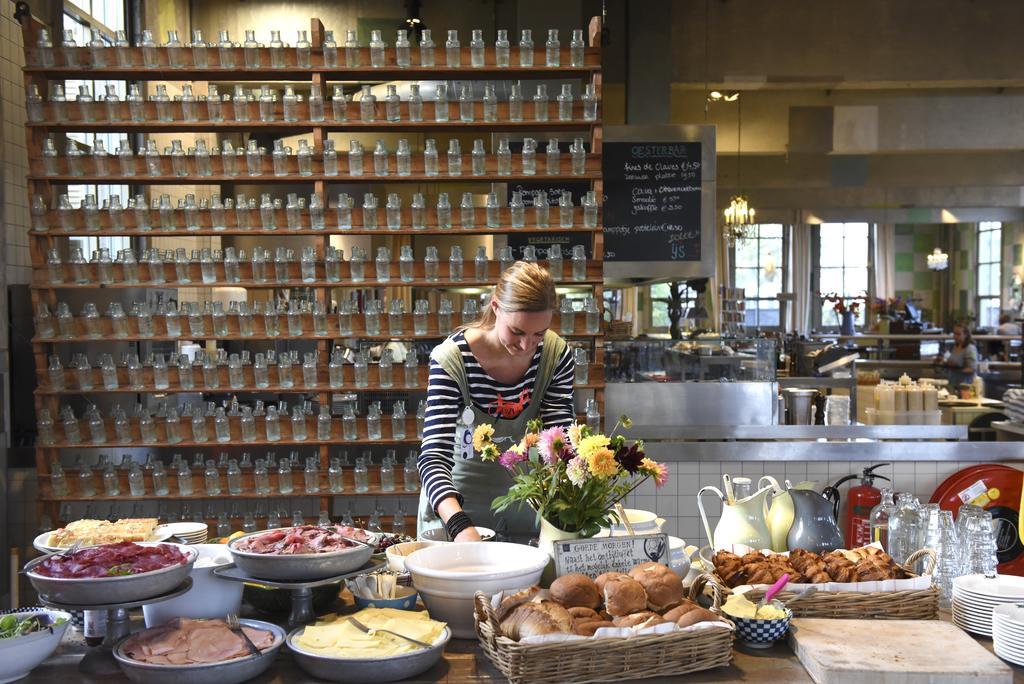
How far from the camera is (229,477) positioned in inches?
199

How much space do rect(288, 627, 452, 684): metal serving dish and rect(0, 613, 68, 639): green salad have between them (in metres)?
0.52

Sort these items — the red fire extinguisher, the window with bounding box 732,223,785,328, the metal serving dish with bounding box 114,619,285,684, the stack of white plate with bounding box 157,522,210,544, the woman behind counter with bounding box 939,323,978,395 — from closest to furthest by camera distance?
1. the metal serving dish with bounding box 114,619,285,684
2. the stack of white plate with bounding box 157,522,210,544
3. the red fire extinguisher
4. the woman behind counter with bounding box 939,323,978,395
5. the window with bounding box 732,223,785,328

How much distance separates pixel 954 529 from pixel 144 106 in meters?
4.50

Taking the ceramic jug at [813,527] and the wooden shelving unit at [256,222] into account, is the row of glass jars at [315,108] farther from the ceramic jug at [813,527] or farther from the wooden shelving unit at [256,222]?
the ceramic jug at [813,527]

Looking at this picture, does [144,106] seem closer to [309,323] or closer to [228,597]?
[309,323]

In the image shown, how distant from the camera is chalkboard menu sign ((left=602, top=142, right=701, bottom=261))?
277 inches

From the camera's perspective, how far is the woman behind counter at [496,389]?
271cm

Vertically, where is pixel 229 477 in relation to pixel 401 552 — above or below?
below

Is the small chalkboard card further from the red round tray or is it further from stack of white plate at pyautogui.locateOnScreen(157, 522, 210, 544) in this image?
the red round tray

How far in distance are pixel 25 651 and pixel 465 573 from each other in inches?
34.9

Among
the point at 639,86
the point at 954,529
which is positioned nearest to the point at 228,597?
the point at 954,529

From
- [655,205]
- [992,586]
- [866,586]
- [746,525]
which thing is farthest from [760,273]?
[866,586]

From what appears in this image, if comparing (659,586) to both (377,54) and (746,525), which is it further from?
(377,54)

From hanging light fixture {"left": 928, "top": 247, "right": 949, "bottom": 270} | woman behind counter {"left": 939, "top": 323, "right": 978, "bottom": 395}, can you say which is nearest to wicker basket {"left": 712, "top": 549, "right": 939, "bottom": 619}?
woman behind counter {"left": 939, "top": 323, "right": 978, "bottom": 395}
